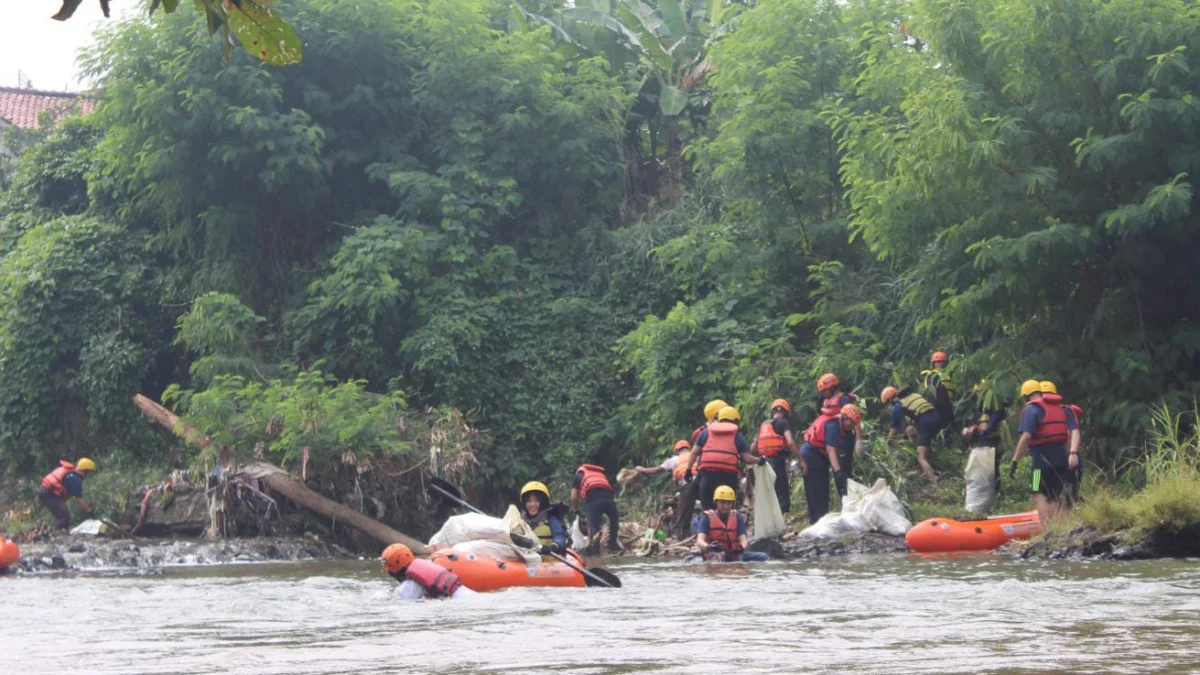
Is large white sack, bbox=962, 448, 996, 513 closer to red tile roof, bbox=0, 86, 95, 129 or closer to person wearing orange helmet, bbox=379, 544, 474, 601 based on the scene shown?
person wearing orange helmet, bbox=379, 544, 474, 601

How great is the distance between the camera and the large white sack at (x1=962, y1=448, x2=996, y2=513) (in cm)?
1645

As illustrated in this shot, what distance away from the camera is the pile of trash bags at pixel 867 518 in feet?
52.5

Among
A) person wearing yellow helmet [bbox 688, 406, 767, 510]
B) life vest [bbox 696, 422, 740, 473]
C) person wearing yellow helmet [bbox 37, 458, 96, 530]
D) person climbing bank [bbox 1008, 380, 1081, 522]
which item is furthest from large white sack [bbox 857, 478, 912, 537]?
person wearing yellow helmet [bbox 37, 458, 96, 530]

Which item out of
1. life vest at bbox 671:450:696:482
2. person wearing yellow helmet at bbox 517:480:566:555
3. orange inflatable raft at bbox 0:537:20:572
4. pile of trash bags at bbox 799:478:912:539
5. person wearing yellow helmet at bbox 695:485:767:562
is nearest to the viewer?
person wearing yellow helmet at bbox 517:480:566:555

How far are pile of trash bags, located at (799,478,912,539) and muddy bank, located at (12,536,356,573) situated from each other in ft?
22.0

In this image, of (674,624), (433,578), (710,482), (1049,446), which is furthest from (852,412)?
(674,624)

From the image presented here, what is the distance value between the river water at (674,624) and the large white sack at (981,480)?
8.89 ft

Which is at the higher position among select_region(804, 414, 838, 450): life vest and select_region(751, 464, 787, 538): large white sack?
select_region(804, 414, 838, 450): life vest

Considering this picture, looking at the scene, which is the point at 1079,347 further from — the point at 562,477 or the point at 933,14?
the point at 562,477

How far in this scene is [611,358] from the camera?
22688mm

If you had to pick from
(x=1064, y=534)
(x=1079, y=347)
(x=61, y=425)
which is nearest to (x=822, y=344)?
(x=1079, y=347)

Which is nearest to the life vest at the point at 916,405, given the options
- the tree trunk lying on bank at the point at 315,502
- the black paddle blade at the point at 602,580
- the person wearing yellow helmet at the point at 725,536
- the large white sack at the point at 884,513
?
the large white sack at the point at 884,513

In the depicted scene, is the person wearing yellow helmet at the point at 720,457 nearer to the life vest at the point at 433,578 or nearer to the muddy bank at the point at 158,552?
the life vest at the point at 433,578

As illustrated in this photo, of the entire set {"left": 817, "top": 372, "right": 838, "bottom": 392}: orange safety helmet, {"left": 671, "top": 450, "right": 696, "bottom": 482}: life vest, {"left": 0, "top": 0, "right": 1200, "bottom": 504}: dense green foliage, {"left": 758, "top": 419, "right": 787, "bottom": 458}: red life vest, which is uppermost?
{"left": 0, "top": 0, "right": 1200, "bottom": 504}: dense green foliage
